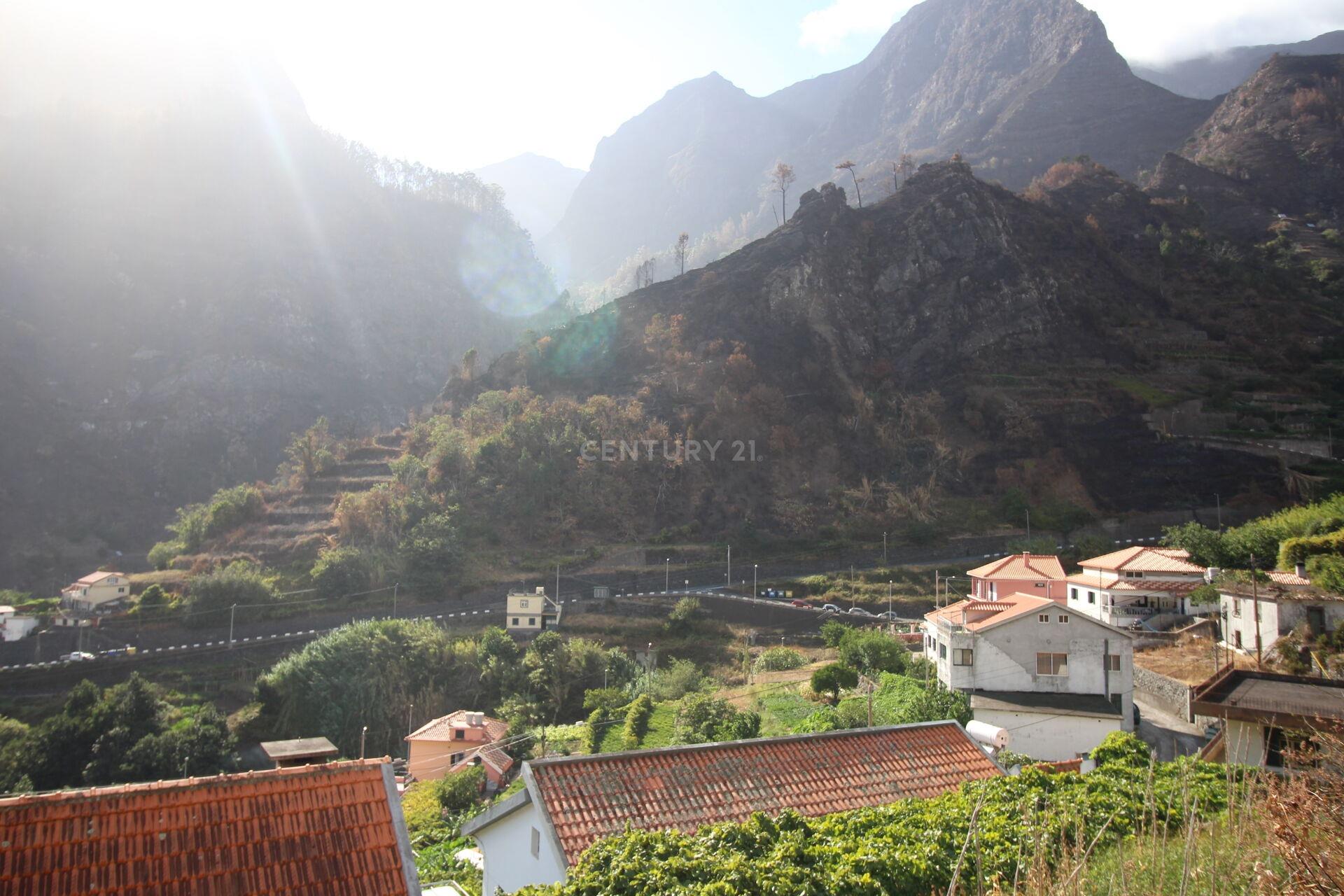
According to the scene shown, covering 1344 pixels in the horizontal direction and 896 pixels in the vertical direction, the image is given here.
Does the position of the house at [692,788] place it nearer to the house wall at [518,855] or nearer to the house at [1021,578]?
the house wall at [518,855]

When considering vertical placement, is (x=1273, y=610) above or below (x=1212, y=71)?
below

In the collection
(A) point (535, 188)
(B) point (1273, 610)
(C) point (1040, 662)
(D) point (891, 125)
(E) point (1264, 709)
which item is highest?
(A) point (535, 188)

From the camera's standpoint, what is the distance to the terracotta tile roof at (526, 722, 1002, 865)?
308 inches

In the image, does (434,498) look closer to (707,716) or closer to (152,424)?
(707,716)

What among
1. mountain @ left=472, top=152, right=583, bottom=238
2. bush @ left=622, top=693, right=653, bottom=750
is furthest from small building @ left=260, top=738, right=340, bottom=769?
mountain @ left=472, top=152, right=583, bottom=238

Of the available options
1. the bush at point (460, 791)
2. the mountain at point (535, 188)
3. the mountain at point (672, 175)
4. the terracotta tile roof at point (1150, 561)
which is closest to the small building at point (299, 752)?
the bush at point (460, 791)

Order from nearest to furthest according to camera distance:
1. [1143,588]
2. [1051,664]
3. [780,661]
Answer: [1051,664], [780,661], [1143,588]

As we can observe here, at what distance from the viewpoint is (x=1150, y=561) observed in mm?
28188

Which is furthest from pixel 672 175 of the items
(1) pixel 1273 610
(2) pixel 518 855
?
(2) pixel 518 855

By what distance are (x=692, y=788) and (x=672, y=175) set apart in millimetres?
160083

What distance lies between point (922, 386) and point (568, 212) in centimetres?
12799

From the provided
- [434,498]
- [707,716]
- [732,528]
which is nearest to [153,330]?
[434,498]

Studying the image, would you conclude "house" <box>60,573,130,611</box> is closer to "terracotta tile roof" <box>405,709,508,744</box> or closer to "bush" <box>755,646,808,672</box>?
"terracotta tile roof" <box>405,709,508,744</box>

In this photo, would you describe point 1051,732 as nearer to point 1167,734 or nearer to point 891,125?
point 1167,734
